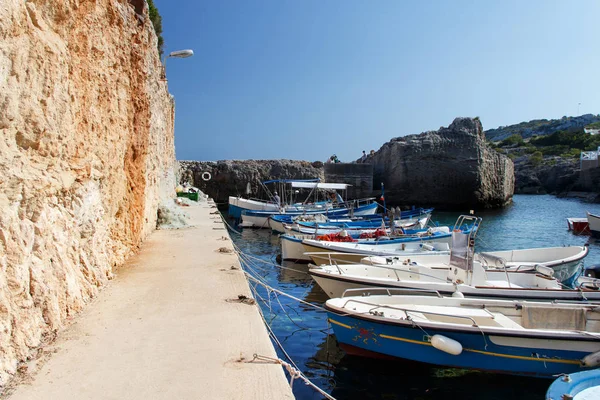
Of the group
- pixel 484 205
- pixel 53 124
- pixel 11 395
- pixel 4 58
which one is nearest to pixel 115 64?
pixel 53 124

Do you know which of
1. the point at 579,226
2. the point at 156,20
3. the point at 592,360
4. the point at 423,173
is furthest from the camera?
the point at 423,173

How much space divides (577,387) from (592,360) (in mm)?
2041

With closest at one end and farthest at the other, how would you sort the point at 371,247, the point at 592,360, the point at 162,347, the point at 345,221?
the point at 162,347 < the point at 592,360 < the point at 371,247 < the point at 345,221

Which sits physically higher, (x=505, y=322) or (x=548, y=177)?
(x=548, y=177)

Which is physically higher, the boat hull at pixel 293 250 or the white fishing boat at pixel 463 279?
the white fishing boat at pixel 463 279

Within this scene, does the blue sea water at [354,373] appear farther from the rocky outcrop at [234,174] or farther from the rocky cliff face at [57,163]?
the rocky outcrop at [234,174]

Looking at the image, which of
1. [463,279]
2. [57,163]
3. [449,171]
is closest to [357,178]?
[449,171]

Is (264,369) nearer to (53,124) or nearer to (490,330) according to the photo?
(53,124)

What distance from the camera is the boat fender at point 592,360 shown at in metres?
6.71

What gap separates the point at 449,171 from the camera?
4162 cm

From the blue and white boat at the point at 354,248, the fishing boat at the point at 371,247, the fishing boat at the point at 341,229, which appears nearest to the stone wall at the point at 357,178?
the fishing boat at the point at 341,229

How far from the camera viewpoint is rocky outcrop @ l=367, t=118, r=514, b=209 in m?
41.2

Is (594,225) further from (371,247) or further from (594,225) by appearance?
(371,247)

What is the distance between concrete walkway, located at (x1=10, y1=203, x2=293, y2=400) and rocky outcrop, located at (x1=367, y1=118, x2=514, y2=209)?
3636 cm
